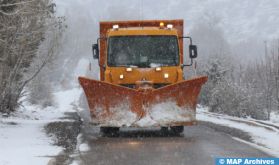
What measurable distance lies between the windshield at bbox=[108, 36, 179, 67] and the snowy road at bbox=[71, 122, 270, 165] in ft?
→ 6.04

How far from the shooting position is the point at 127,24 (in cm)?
1773

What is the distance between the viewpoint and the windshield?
1617 centimetres

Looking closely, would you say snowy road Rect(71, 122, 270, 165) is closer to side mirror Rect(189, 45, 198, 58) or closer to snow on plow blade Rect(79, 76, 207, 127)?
snow on plow blade Rect(79, 76, 207, 127)

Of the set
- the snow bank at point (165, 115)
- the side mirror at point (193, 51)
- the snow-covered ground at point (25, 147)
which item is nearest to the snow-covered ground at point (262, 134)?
the snow bank at point (165, 115)

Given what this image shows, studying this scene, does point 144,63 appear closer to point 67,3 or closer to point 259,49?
point 259,49

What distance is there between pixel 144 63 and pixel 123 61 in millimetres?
536

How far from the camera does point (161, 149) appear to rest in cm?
1244

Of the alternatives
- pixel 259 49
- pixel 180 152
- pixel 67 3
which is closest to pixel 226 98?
pixel 180 152

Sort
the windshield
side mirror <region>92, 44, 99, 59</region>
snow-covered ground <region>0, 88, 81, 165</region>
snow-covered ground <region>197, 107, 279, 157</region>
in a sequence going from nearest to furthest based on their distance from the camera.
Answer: snow-covered ground <region>0, 88, 81, 165</region>
snow-covered ground <region>197, 107, 279, 157</region>
the windshield
side mirror <region>92, 44, 99, 59</region>

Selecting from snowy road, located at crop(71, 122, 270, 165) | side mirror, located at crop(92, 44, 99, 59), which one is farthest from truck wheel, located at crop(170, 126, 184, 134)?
side mirror, located at crop(92, 44, 99, 59)

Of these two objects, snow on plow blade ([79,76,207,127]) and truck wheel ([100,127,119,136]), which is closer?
snow on plow blade ([79,76,207,127])

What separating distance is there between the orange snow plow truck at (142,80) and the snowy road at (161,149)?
506 mm

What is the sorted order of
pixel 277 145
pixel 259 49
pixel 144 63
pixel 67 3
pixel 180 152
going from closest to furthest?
pixel 180 152, pixel 277 145, pixel 144 63, pixel 259 49, pixel 67 3

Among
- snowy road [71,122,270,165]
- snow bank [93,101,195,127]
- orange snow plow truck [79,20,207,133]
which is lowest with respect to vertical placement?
snowy road [71,122,270,165]
